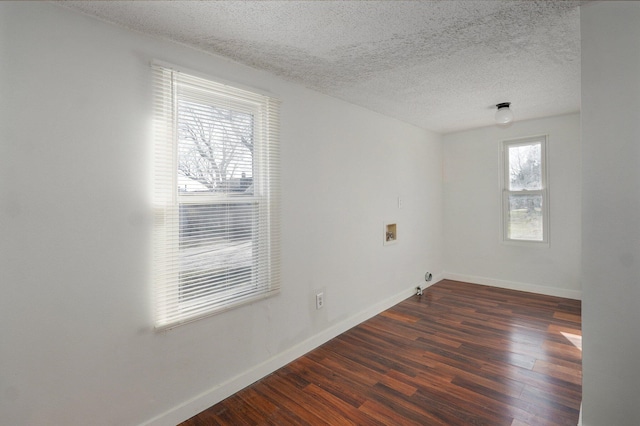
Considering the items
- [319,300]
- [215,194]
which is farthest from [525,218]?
[215,194]

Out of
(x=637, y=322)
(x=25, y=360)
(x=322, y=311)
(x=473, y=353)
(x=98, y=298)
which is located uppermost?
(x=98, y=298)

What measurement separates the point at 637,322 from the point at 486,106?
2624mm

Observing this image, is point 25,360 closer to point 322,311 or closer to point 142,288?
point 142,288

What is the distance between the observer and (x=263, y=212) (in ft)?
8.00

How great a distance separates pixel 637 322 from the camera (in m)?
1.56

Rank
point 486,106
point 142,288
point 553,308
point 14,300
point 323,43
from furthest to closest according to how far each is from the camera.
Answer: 1. point 553,308
2. point 486,106
3. point 323,43
4. point 142,288
5. point 14,300

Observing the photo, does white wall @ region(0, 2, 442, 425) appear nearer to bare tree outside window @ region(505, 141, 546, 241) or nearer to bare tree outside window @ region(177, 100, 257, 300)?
bare tree outside window @ region(177, 100, 257, 300)

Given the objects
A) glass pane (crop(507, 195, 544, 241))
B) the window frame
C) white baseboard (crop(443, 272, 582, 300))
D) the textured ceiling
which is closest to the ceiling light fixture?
the textured ceiling

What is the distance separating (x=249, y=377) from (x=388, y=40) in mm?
2528

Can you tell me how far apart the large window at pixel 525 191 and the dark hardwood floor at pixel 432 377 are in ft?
3.87

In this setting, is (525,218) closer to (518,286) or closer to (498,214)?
(498,214)

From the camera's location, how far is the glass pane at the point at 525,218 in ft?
14.1

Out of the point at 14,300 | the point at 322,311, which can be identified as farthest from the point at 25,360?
the point at 322,311

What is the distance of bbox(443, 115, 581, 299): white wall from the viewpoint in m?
4.01
